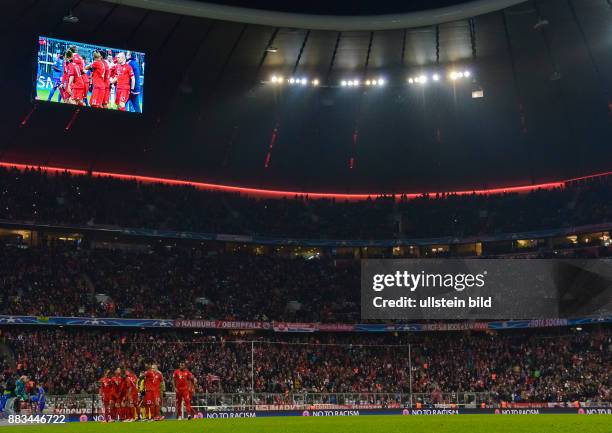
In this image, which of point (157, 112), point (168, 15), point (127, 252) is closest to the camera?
point (168, 15)

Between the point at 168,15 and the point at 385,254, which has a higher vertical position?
the point at 168,15

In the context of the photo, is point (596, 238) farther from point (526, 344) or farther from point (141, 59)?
point (141, 59)

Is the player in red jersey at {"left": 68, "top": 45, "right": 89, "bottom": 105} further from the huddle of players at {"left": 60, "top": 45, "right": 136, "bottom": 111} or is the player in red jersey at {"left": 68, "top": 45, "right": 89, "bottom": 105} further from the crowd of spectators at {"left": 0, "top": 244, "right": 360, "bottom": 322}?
the crowd of spectators at {"left": 0, "top": 244, "right": 360, "bottom": 322}

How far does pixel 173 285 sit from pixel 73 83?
48.4ft

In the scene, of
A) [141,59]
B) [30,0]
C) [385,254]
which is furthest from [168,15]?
[385,254]

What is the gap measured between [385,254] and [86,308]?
69.6 feet

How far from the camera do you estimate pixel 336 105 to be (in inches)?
2021

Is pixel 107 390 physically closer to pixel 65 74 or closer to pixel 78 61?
pixel 65 74

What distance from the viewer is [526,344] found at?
4850 cm

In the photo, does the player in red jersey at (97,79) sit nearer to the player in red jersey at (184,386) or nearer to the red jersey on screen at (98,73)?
the red jersey on screen at (98,73)

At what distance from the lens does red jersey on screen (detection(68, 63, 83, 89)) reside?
4044cm

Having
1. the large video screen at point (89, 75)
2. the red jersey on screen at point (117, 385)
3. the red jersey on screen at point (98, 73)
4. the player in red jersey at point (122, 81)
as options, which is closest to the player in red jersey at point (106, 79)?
the large video screen at point (89, 75)

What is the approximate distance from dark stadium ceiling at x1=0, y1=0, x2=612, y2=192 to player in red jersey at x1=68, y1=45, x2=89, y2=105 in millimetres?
1560

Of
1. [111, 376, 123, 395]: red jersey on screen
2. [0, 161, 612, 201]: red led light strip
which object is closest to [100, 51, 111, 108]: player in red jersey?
[0, 161, 612, 201]: red led light strip
